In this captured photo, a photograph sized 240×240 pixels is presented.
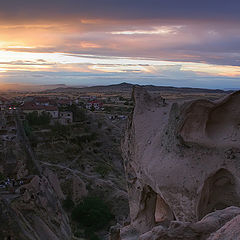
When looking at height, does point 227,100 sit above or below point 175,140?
above

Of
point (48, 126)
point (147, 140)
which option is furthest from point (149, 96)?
point (48, 126)

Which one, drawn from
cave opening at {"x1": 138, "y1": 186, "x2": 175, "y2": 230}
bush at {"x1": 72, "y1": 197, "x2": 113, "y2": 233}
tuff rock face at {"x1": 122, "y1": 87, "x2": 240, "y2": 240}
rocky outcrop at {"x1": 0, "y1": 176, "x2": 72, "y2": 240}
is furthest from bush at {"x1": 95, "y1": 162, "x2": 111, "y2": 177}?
tuff rock face at {"x1": 122, "y1": 87, "x2": 240, "y2": 240}

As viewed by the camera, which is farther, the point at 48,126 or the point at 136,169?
the point at 48,126

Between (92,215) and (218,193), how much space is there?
1519 cm

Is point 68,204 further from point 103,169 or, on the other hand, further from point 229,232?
point 229,232

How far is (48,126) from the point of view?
39000 mm

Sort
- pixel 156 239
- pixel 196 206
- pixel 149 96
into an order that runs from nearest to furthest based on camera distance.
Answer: pixel 156 239 → pixel 196 206 → pixel 149 96

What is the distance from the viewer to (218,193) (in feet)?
15.6

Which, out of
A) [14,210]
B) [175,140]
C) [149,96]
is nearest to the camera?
[175,140]

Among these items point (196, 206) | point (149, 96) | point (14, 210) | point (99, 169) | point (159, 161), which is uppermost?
point (149, 96)

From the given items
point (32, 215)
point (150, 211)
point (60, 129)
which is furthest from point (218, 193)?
point (60, 129)

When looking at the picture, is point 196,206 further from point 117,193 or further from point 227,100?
point 117,193

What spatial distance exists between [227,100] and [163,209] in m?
2.36

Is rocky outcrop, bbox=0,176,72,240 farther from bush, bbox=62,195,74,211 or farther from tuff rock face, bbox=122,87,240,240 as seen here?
tuff rock face, bbox=122,87,240,240
